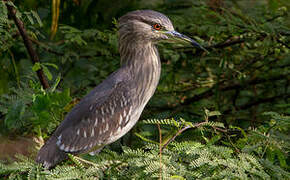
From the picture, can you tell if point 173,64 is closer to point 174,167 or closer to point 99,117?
point 99,117

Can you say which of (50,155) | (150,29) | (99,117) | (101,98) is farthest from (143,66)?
(50,155)

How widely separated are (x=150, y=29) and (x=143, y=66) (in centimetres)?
29

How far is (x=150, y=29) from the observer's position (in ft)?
10.6

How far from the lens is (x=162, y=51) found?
423 centimetres

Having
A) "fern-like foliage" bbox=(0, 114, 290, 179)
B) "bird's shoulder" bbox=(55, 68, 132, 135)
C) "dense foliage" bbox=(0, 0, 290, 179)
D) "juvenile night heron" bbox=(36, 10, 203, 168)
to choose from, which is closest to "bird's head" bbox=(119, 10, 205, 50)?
"juvenile night heron" bbox=(36, 10, 203, 168)

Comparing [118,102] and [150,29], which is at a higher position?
[150,29]

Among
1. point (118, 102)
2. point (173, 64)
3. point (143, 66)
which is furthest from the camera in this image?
point (173, 64)

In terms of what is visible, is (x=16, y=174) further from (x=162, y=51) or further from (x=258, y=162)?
(x=162, y=51)

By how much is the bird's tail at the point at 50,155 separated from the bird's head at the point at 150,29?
98 centimetres

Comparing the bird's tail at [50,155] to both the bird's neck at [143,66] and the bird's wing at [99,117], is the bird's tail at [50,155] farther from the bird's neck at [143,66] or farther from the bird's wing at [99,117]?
the bird's neck at [143,66]

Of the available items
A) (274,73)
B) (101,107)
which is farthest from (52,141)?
(274,73)

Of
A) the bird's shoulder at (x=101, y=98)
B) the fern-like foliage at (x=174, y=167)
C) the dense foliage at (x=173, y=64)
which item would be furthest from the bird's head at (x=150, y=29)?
the fern-like foliage at (x=174, y=167)

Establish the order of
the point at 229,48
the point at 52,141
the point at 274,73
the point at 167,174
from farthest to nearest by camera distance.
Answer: the point at 274,73
the point at 229,48
the point at 52,141
the point at 167,174

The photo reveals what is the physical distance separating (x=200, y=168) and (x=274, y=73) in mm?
2617
